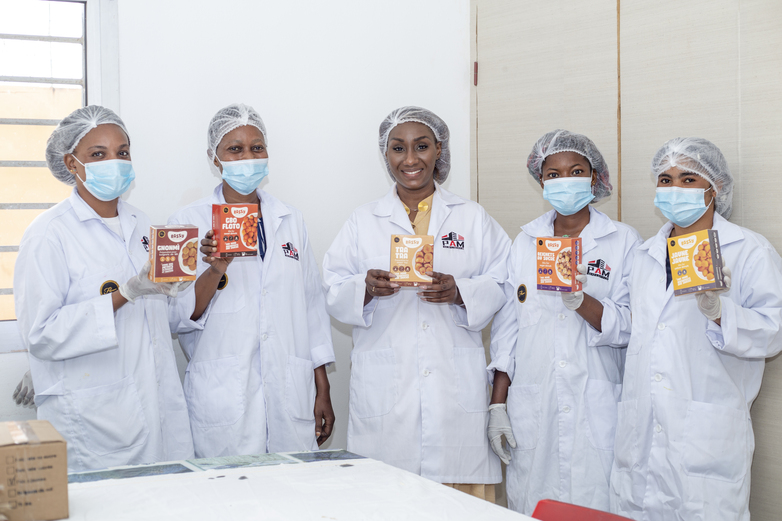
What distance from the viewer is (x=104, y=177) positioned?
2629 millimetres

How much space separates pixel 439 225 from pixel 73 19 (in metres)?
2.10

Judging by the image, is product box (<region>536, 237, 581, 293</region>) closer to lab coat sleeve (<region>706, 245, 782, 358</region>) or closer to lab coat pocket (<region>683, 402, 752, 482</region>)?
lab coat sleeve (<region>706, 245, 782, 358</region>)

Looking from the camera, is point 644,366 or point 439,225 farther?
point 439,225

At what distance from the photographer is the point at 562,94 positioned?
363 cm

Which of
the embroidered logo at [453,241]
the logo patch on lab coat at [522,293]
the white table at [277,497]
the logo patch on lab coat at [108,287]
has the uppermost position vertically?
the embroidered logo at [453,241]

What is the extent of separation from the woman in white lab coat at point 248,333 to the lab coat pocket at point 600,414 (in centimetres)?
115

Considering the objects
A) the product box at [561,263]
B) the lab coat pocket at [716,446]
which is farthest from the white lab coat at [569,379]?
the lab coat pocket at [716,446]

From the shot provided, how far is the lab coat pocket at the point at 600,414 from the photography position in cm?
273

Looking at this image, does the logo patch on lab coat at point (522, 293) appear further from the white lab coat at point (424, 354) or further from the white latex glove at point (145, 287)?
the white latex glove at point (145, 287)

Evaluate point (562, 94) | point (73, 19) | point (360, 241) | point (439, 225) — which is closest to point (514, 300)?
point (439, 225)

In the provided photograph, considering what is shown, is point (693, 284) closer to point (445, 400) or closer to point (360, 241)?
point (445, 400)

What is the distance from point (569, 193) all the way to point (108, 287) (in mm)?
1891

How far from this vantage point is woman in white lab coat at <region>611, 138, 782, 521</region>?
2.37m

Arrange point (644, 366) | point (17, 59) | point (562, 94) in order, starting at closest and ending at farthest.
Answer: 1. point (644, 366)
2. point (17, 59)
3. point (562, 94)
